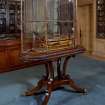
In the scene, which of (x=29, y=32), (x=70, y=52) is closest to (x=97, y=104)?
(x=70, y=52)

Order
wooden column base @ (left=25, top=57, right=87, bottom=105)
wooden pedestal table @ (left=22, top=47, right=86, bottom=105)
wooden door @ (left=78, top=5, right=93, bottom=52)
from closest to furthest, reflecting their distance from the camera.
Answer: wooden pedestal table @ (left=22, top=47, right=86, bottom=105)
wooden column base @ (left=25, top=57, right=87, bottom=105)
wooden door @ (left=78, top=5, right=93, bottom=52)

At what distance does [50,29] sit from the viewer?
3250 millimetres

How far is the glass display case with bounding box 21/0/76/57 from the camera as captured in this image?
10.1 feet

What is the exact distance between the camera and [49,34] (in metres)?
3.22

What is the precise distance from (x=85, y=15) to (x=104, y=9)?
1123 millimetres

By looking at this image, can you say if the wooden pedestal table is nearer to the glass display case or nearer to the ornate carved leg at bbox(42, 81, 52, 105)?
the ornate carved leg at bbox(42, 81, 52, 105)

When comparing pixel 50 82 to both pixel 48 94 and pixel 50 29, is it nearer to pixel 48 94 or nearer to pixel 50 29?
pixel 48 94

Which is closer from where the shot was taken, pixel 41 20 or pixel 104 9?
pixel 41 20

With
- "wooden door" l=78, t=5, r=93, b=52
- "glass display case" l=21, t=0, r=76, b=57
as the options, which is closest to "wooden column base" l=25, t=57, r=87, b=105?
"glass display case" l=21, t=0, r=76, b=57

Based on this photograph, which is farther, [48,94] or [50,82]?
[50,82]

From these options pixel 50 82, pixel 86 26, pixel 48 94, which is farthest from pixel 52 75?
pixel 86 26

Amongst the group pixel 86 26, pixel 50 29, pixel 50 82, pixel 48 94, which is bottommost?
pixel 48 94

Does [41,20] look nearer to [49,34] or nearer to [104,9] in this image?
[49,34]

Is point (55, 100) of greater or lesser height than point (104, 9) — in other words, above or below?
below
